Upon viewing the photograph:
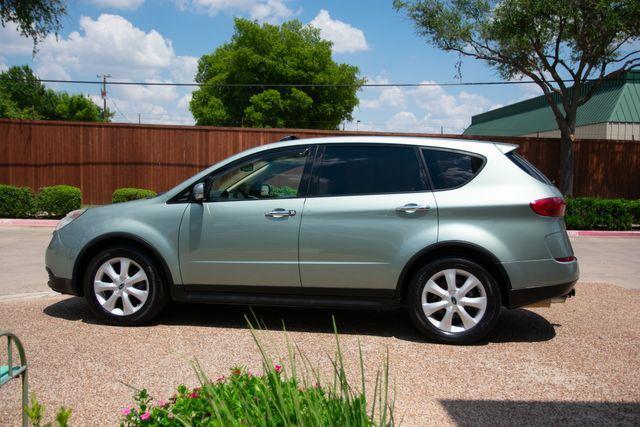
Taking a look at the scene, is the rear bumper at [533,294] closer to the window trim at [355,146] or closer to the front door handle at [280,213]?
the window trim at [355,146]

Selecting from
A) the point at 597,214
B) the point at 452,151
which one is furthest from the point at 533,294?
the point at 597,214

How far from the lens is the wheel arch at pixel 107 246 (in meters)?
5.32

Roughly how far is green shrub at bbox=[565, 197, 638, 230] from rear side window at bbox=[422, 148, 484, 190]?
11564 millimetres

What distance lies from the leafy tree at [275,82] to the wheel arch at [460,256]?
44.6m

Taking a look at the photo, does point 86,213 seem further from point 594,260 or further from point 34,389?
point 594,260

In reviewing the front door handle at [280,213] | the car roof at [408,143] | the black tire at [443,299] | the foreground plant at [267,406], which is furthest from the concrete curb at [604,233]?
the foreground plant at [267,406]

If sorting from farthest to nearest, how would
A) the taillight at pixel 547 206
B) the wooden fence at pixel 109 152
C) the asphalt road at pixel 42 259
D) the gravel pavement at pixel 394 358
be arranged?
the wooden fence at pixel 109 152 → the asphalt road at pixel 42 259 → the taillight at pixel 547 206 → the gravel pavement at pixel 394 358

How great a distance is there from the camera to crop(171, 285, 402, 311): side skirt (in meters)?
5.05

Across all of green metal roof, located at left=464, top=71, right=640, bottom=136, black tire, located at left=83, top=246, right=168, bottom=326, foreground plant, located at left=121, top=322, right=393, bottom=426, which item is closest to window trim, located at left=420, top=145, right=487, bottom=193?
black tire, located at left=83, top=246, right=168, bottom=326

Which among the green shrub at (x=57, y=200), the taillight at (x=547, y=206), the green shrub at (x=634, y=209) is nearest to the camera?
the taillight at (x=547, y=206)

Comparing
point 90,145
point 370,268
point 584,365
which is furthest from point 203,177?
point 90,145

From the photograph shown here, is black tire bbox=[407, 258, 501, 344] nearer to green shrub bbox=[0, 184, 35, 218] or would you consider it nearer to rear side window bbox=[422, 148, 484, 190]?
rear side window bbox=[422, 148, 484, 190]

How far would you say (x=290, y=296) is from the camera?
519 centimetres

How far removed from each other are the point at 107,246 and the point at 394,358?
2.93 meters
